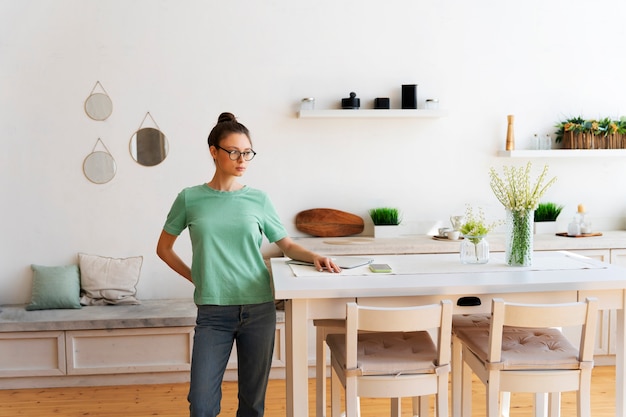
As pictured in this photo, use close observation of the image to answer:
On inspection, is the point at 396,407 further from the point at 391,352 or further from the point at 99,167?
the point at 99,167

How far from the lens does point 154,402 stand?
3934mm

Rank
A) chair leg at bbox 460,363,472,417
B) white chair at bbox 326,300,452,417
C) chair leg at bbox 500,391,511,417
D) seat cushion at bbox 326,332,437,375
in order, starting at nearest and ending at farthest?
white chair at bbox 326,300,452,417 < seat cushion at bbox 326,332,437,375 < chair leg at bbox 460,363,472,417 < chair leg at bbox 500,391,511,417

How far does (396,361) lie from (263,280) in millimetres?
609

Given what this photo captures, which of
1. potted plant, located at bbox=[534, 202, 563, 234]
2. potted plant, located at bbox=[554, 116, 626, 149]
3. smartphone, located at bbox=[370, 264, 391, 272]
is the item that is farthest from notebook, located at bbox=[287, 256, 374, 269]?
potted plant, located at bbox=[554, 116, 626, 149]

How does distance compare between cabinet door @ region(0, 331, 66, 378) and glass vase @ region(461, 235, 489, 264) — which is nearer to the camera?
glass vase @ region(461, 235, 489, 264)

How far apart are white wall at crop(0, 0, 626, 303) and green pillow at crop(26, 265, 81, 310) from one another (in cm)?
19

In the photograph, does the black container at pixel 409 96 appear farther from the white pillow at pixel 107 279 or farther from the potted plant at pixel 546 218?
the white pillow at pixel 107 279

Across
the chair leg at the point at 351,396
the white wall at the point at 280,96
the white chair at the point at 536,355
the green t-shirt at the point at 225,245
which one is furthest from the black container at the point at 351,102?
the chair leg at the point at 351,396

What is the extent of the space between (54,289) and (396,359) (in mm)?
2706

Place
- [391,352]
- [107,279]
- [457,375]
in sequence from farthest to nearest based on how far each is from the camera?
[107,279], [457,375], [391,352]

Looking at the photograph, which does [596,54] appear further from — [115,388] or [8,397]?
[8,397]

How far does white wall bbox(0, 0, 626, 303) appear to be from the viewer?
14.9 feet

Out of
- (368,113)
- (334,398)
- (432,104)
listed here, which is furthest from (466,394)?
(432,104)

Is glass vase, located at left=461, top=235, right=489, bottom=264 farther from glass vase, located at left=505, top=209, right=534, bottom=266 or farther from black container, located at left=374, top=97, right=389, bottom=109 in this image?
black container, located at left=374, top=97, right=389, bottom=109
